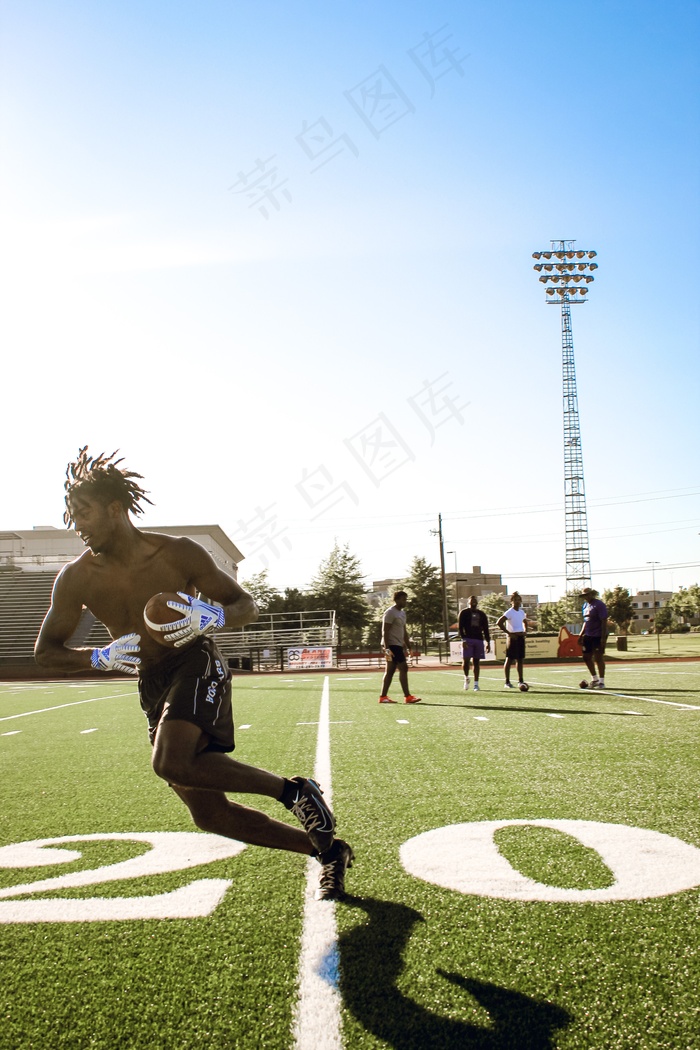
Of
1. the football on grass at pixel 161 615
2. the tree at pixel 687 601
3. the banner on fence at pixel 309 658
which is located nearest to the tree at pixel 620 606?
the tree at pixel 687 601

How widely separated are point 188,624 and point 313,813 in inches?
35.3

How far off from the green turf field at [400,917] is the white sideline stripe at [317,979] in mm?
22

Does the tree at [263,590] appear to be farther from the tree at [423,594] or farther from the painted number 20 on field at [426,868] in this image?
the painted number 20 on field at [426,868]

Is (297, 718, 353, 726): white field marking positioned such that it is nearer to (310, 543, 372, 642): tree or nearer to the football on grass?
the football on grass

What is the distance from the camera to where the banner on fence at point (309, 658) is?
94.2ft

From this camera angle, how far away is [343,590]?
67.0 meters

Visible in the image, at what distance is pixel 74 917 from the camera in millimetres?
2740

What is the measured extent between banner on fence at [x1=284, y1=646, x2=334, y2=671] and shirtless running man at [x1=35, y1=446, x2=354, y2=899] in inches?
996

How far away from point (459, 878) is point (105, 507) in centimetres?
A: 219

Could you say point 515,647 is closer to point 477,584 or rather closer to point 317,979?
point 317,979

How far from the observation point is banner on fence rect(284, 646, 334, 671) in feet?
94.2

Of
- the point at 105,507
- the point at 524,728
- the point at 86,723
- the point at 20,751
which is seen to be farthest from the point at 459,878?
the point at 86,723

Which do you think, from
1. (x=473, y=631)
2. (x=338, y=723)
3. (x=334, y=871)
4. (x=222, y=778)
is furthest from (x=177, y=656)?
(x=473, y=631)

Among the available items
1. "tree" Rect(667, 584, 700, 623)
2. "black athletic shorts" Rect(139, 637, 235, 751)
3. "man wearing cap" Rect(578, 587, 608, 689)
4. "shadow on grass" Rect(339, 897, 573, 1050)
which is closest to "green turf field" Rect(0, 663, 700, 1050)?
"shadow on grass" Rect(339, 897, 573, 1050)
